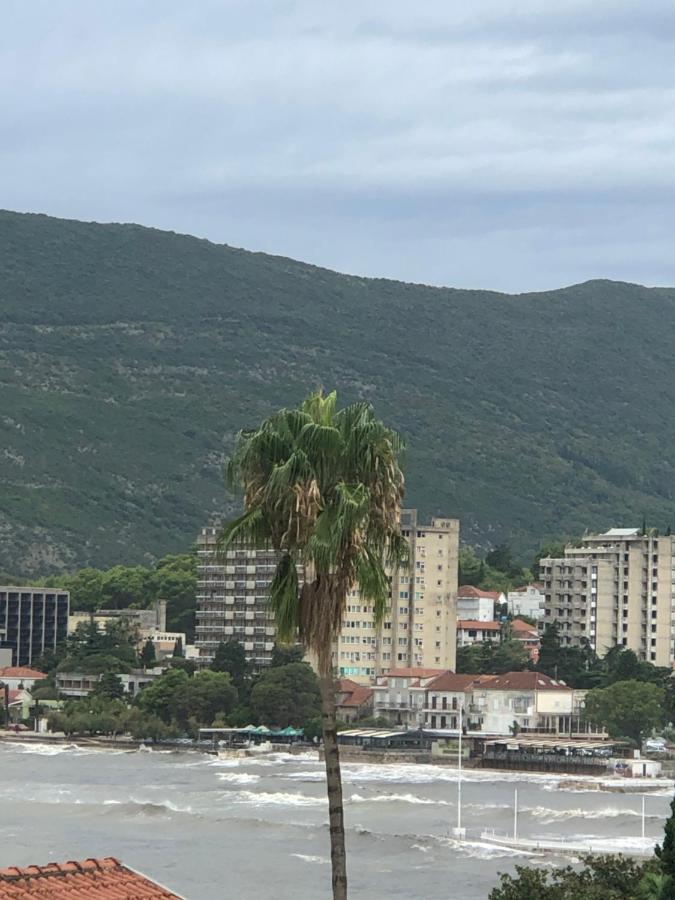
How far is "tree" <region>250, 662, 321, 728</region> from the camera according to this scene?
194 m

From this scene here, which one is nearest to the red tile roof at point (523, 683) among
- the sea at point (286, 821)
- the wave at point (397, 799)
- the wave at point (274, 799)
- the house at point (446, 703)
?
the house at point (446, 703)

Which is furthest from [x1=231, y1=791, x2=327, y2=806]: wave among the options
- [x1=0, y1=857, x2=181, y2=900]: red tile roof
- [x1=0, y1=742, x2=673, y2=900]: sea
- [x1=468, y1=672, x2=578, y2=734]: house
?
[x1=0, y1=857, x2=181, y2=900]: red tile roof

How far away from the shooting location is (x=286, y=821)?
115562 mm

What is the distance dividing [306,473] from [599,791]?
125286mm

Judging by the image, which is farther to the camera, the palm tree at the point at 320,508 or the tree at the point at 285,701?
the tree at the point at 285,701

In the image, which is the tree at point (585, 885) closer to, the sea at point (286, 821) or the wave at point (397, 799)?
the sea at point (286, 821)

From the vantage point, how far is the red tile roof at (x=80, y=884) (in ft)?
97.0

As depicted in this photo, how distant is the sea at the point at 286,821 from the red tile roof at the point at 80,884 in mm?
49776

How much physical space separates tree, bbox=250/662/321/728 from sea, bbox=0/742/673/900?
1633 cm

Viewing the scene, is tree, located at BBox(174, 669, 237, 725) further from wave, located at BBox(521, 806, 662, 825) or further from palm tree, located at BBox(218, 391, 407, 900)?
palm tree, located at BBox(218, 391, 407, 900)

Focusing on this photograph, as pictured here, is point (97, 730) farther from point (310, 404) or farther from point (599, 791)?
point (310, 404)

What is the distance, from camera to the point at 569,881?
47.7m

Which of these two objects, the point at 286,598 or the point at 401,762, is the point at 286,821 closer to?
the point at 401,762

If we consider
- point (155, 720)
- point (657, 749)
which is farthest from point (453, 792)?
point (155, 720)
